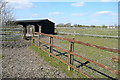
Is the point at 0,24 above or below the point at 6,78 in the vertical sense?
above

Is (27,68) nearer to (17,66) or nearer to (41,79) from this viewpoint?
(17,66)

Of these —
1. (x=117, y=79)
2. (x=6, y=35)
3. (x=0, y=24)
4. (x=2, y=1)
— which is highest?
(x=2, y=1)

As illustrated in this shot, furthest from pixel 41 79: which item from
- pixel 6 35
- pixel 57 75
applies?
pixel 6 35

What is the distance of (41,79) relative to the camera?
409 cm

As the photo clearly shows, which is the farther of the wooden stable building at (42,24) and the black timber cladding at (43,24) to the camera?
the black timber cladding at (43,24)

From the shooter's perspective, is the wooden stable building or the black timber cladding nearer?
the wooden stable building

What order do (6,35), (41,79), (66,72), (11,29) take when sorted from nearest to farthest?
(41,79)
(66,72)
(6,35)
(11,29)

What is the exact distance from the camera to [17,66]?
17.4 feet

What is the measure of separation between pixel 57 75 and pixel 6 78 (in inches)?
69.0

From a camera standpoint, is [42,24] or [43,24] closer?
[42,24]

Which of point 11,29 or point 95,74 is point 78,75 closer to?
point 95,74

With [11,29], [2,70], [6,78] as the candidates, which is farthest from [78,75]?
[11,29]

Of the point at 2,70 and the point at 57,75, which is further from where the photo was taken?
the point at 2,70

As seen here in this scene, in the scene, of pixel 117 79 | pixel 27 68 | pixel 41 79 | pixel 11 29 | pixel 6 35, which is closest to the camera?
pixel 41 79
